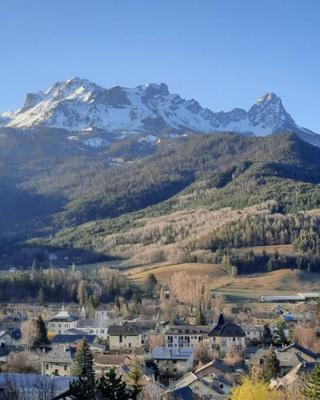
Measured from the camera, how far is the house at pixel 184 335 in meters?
80.4

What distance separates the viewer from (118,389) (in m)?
39.0

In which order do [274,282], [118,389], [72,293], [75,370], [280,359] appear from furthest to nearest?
[274,282], [72,293], [280,359], [75,370], [118,389]

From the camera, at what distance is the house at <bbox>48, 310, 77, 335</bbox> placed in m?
94.3

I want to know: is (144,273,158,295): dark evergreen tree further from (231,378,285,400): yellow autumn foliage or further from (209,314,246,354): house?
(231,378,285,400): yellow autumn foliage

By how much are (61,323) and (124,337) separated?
55.7 feet

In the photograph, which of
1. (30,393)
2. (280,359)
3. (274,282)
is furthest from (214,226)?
(30,393)

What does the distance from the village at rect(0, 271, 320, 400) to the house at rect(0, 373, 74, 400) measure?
5 centimetres

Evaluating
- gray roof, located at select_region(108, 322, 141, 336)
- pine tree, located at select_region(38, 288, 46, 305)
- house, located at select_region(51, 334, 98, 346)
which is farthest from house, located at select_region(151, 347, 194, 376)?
pine tree, located at select_region(38, 288, 46, 305)

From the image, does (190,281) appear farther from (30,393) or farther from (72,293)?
(30,393)

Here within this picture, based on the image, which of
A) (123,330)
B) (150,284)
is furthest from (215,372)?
(150,284)

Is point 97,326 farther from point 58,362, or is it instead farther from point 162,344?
point 58,362

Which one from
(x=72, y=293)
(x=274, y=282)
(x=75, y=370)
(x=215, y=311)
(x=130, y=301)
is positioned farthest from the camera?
(x=274, y=282)

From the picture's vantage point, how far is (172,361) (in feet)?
223

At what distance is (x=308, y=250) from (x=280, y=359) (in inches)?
3851
